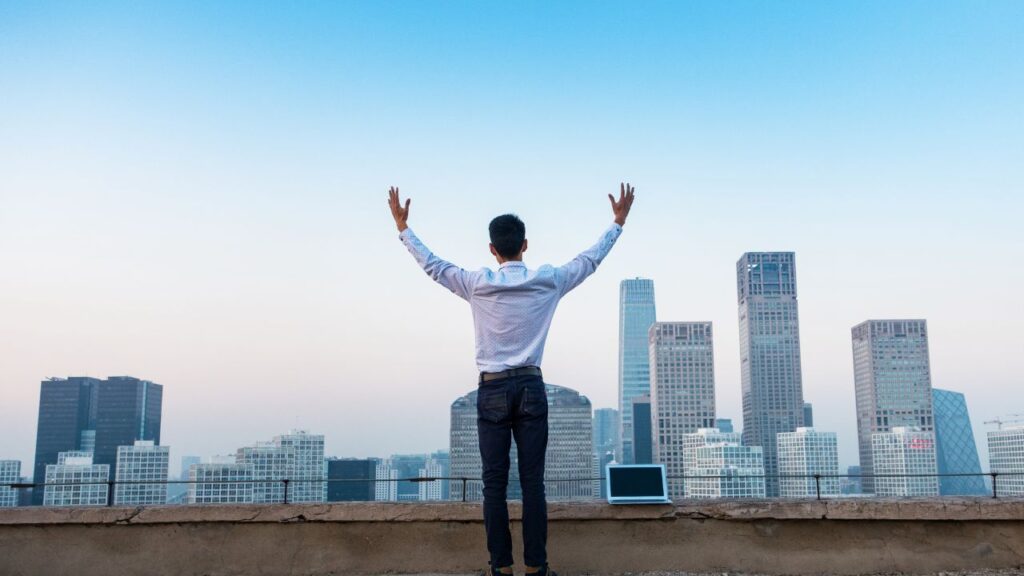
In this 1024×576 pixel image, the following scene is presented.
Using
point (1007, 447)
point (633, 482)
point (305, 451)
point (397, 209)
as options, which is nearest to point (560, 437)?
point (305, 451)

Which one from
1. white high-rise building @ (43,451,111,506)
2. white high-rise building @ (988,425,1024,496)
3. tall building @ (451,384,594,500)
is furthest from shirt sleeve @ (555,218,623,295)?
white high-rise building @ (988,425,1024,496)

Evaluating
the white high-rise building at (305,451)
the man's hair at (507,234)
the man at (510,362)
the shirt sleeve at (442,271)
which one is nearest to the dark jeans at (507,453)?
the man at (510,362)

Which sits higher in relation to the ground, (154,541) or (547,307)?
(547,307)

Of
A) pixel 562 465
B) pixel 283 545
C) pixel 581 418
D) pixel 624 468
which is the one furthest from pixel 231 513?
pixel 581 418

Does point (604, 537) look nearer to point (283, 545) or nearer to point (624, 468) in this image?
point (624, 468)

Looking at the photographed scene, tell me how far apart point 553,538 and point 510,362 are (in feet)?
5.91

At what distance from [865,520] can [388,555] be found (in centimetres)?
312

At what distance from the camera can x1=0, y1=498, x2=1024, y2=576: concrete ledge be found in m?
5.41

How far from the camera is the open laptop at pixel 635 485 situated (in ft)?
18.0

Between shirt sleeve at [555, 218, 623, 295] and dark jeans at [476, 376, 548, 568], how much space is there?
0.56 meters

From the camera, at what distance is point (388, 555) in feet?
18.3

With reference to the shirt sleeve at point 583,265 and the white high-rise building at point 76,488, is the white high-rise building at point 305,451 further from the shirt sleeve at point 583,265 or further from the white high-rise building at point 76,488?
the shirt sleeve at point 583,265

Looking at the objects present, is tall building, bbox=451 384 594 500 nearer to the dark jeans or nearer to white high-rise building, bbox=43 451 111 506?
white high-rise building, bbox=43 451 111 506

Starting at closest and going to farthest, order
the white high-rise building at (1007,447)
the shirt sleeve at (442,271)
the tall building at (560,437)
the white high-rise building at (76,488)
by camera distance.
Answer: the shirt sleeve at (442,271)
the white high-rise building at (76,488)
the tall building at (560,437)
the white high-rise building at (1007,447)
